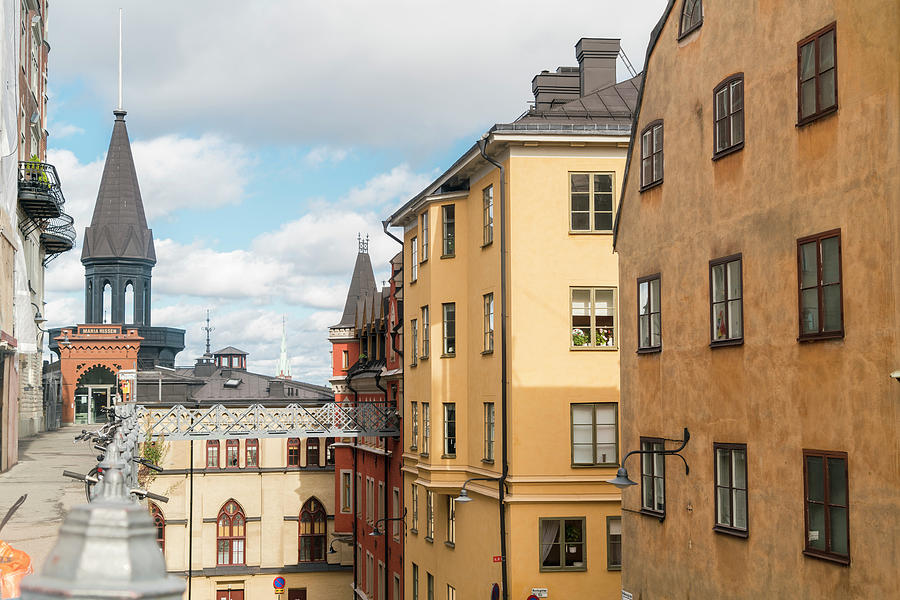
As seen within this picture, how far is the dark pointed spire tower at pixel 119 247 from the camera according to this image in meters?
94.6

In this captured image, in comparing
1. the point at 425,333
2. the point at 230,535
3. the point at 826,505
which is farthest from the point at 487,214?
the point at 230,535

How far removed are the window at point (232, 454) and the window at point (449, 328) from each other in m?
31.5

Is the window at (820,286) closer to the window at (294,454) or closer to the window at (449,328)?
the window at (449,328)

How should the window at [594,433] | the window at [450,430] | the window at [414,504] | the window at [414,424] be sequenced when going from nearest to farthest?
the window at [594,433], the window at [450,430], the window at [414,424], the window at [414,504]

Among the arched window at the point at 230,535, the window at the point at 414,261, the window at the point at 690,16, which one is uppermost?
the window at the point at 690,16

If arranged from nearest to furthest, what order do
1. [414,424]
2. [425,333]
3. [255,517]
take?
[425,333] < [414,424] < [255,517]

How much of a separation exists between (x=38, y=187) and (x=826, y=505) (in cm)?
3578

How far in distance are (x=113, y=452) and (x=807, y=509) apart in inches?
342

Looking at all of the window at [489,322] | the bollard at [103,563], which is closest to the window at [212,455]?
the window at [489,322]

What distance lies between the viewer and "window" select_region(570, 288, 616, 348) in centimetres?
2683

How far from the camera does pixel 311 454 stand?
6088 centimetres

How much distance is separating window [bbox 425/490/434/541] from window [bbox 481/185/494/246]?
9.14 meters

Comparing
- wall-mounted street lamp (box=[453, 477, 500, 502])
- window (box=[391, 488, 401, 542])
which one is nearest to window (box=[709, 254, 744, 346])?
wall-mounted street lamp (box=[453, 477, 500, 502])

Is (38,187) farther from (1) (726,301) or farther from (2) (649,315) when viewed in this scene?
(1) (726,301)
